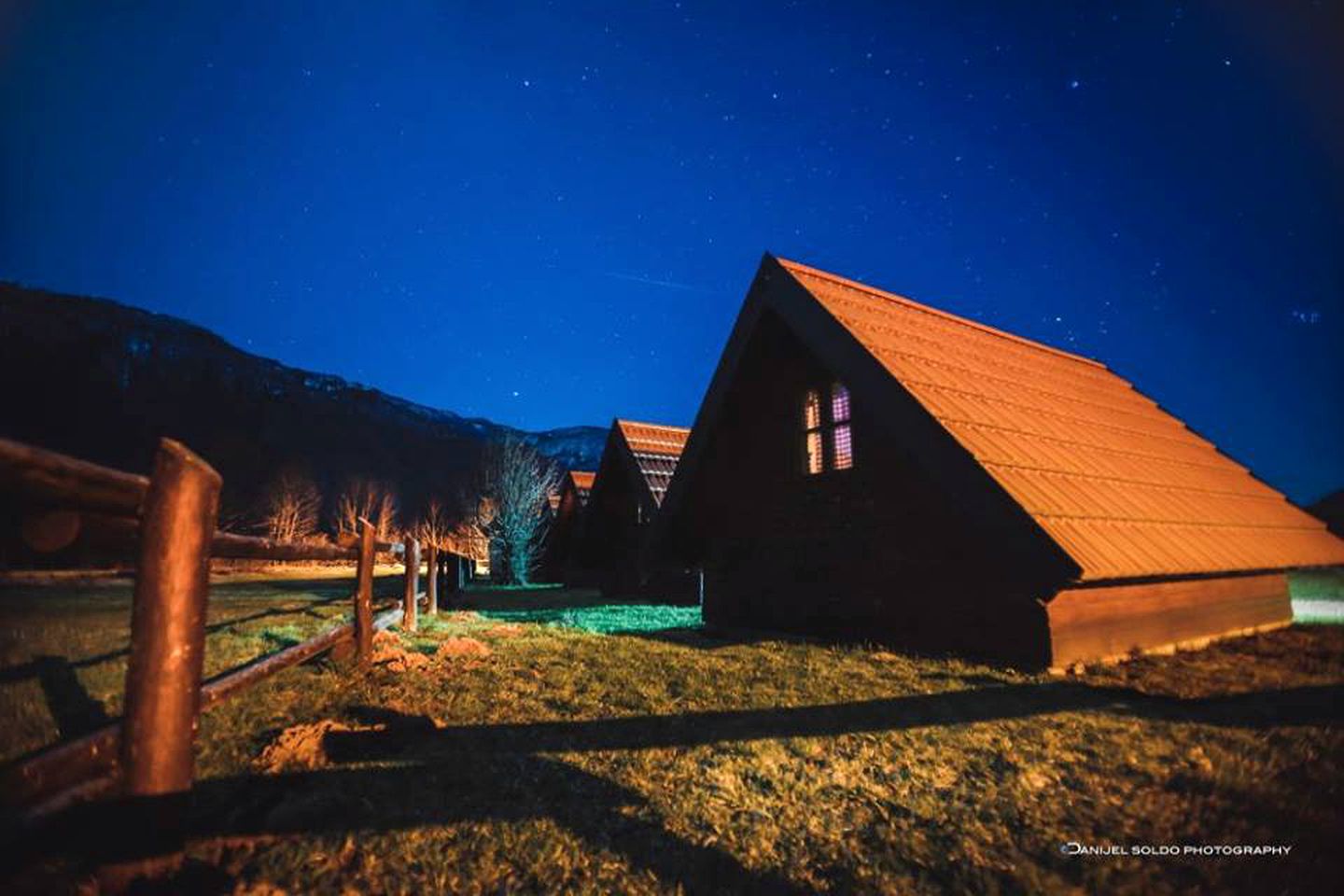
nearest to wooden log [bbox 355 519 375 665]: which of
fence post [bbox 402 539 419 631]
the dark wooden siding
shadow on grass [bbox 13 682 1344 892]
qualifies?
shadow on grass [bbox 13 682 1344 892]

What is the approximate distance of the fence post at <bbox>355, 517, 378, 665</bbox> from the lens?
233 inches

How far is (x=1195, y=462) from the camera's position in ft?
36.6

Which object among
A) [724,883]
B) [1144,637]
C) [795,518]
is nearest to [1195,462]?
[1144,637]

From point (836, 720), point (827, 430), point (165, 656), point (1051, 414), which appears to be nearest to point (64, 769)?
point (165, 656)

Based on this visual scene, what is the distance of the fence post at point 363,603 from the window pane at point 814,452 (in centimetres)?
704

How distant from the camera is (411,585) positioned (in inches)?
390

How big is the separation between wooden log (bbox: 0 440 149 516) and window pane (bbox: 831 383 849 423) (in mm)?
9179

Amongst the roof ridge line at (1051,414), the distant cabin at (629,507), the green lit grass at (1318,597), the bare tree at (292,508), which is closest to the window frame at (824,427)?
the roof ridge line at (1051,414)

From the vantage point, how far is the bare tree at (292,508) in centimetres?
4166

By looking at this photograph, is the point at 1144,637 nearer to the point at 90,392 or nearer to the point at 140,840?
the point at 140,840

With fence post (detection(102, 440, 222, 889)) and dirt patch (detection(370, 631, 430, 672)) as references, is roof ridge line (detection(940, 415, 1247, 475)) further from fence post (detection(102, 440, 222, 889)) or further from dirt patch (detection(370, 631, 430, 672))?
fence post (detection(102, 440, 222, 889))

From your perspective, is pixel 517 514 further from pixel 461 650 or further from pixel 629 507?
pixel 461 650

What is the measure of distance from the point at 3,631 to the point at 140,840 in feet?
27.3

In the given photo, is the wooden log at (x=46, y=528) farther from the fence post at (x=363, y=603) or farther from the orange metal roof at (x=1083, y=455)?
the orange metal roof at (x=1083, y=455)
